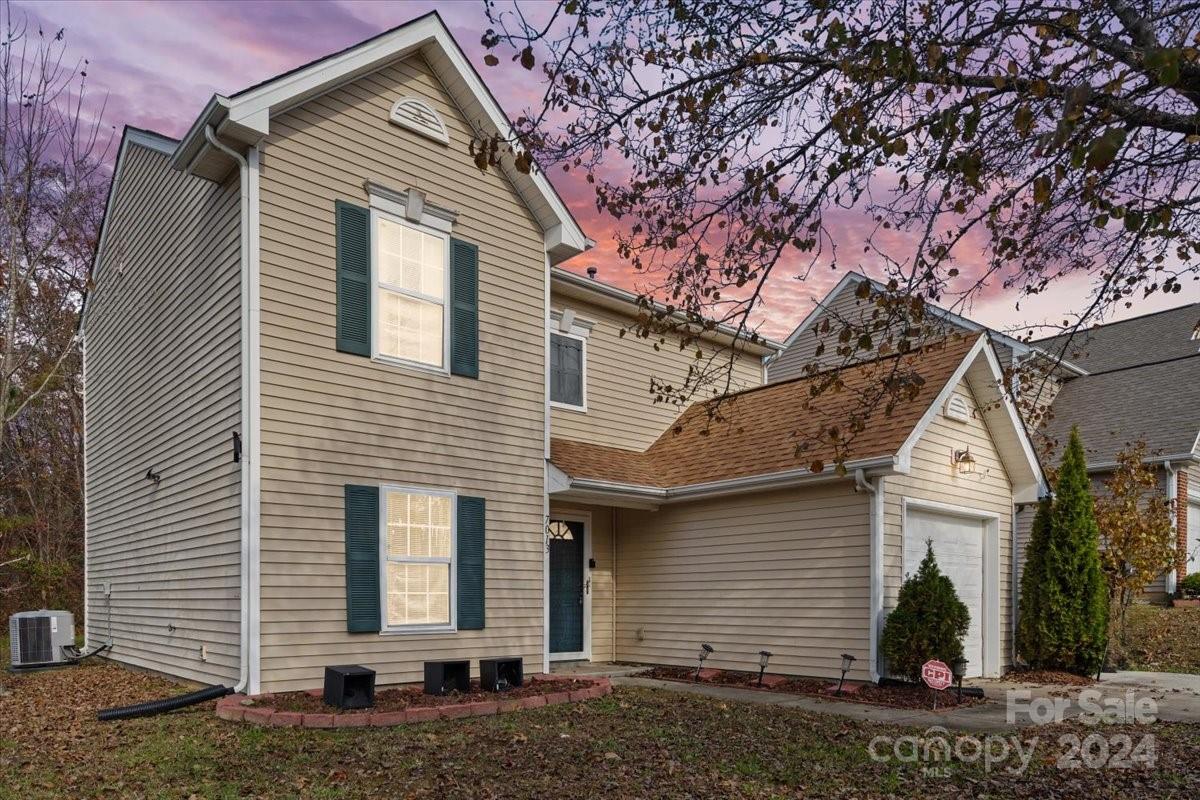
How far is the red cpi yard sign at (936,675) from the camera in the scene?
9195mm

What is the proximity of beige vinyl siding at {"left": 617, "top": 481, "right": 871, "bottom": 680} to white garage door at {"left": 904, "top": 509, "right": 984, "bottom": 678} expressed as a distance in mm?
1108

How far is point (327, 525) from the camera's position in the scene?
31.3 feet

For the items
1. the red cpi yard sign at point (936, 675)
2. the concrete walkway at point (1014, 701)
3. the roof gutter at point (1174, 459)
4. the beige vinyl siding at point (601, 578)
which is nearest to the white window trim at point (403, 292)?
the beige vinyl siding at point (601, 578)

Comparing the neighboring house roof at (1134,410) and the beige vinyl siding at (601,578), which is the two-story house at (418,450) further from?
the neighboring house roof at (1134,410)

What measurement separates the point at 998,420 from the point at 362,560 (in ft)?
29.4

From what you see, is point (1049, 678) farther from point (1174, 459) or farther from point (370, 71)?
point (370, 71)

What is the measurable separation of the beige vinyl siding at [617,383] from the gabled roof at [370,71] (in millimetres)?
2452

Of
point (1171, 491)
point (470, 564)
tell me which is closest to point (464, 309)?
point (470, 564)

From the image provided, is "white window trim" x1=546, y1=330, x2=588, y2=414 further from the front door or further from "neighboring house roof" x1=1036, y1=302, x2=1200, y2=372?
"neighboring house roof" x1=1036, y1=302, x2=1200, y2=372

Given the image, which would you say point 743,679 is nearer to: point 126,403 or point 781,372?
point 126,403

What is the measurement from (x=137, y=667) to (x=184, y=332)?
454cm

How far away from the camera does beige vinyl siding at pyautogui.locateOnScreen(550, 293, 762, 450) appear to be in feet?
47.3

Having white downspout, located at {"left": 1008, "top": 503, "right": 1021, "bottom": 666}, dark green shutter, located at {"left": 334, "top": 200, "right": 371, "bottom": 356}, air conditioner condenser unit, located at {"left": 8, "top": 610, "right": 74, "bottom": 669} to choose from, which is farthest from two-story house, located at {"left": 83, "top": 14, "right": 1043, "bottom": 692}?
air conditioner condenser unit, located at {"left": 8, "top": 610, "right": 74, "bottom": 669}

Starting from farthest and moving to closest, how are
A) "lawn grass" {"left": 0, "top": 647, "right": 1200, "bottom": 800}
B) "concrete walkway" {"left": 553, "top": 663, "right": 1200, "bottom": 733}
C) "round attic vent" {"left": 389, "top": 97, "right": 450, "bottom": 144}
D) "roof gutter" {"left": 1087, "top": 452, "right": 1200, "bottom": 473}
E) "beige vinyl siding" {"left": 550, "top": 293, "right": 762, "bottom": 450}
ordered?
1. "roof gutter" {"left": 1087, "top": 452, "right": 1200, "bottom": 473}
2. "beige vinyl siding" {"left": 550, "top": 293, "right": 762, "bottom": 450}
3. "round attic vent" {"left": 389, "top": 97, "right": 450, "bottom": 144}
4. "concrete walkway" {"left": 553, "top": 663, "right": 1200, "bottom": 733}
5. "lawn grass" {"left": 0, "top": 647, "right": 1200, "bottom": 800}
